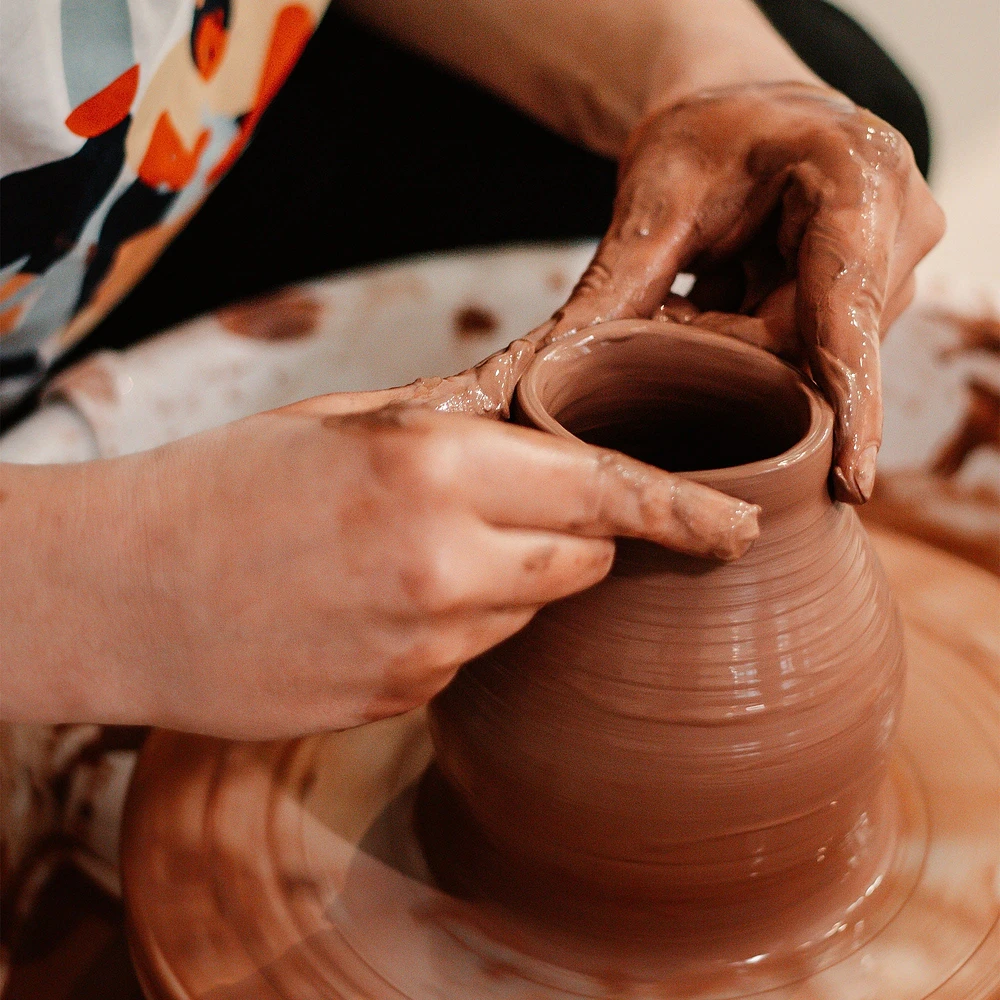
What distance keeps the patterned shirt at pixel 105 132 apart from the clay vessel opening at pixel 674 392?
507 millimetres

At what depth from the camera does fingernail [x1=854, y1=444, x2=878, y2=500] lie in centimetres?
74

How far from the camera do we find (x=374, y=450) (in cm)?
62

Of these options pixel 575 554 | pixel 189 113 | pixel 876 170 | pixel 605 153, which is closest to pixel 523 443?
pixel 575 554

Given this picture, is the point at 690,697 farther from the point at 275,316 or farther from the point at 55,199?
the point at 275,316

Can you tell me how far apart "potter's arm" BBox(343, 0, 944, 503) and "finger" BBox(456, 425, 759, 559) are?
0.15m

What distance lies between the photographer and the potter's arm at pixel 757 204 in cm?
82

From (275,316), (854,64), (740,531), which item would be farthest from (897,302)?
(275,316)

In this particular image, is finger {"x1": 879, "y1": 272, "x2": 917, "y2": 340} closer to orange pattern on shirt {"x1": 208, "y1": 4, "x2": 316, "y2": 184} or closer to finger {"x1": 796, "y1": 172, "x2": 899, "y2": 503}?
finger {"x1": 796, "y1": 172, "x2": 899, "y2": 503}

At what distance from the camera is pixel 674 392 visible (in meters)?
0.81

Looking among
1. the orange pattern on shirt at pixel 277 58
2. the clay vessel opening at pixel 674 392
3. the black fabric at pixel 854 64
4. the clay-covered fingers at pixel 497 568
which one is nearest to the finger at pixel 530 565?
the clay-covered fingers at pixel 497 568

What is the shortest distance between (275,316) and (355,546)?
31.6 inches

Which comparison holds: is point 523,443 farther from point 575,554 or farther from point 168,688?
point 168,688

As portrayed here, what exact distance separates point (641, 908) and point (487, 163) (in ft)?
3.74

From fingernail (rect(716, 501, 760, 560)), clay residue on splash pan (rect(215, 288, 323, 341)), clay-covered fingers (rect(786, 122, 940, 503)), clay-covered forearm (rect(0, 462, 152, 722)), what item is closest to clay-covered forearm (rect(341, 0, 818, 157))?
clay-covered fingers (rect(786, 122, 940, 503))
